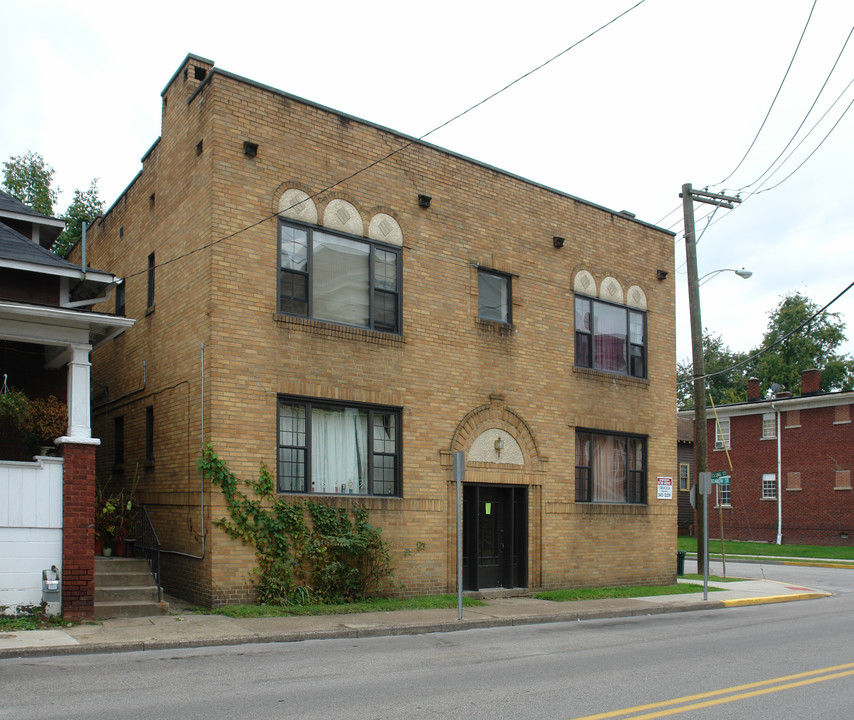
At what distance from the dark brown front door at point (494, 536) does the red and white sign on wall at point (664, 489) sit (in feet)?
15.3

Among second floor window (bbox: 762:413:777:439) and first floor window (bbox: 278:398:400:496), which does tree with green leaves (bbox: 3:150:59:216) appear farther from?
second floor window (bbox: 762:413:777:439)

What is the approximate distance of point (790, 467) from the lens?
40.4 m

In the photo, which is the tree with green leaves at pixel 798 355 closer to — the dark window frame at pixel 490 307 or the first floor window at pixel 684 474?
the first floor window at pixel 684 474

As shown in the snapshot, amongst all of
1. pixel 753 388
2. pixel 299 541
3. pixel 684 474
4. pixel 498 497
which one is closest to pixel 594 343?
pixel 498 497

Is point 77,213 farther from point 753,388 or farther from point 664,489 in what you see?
point 753,388

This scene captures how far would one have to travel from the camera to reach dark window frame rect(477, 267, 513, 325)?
17750 mm

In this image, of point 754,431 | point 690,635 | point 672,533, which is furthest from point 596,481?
point 754,431

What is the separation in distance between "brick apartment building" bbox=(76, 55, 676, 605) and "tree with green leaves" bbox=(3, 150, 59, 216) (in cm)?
1176

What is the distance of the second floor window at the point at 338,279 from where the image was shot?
15.0 meters

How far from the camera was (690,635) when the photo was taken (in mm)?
12953

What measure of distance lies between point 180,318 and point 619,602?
9.93 m

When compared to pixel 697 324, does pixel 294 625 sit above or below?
below

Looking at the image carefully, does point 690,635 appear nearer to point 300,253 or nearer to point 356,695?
point 356,695

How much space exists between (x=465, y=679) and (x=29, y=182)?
91.8 feet
